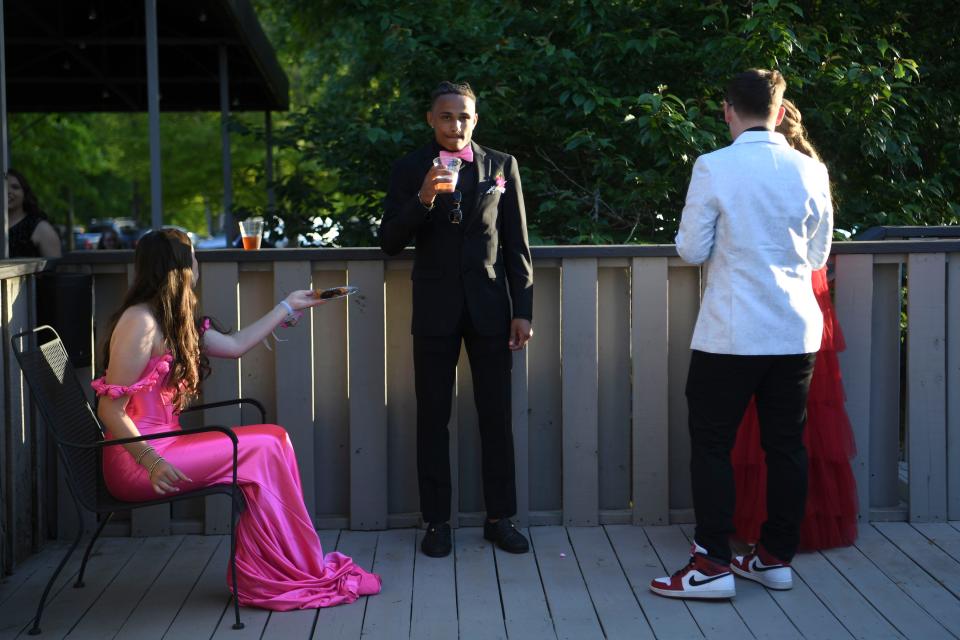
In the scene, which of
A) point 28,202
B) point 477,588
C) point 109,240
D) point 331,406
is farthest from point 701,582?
point 109,240

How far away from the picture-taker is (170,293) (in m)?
3.96

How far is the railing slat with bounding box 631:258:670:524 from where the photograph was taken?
4.92m

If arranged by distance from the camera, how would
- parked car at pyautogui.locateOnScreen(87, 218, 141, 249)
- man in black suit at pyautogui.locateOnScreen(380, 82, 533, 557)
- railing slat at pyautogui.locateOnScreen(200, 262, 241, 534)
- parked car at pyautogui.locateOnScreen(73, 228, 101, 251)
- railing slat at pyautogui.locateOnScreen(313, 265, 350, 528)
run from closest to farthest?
man in black suit at pyautogui.locateOnScreen(380, 82, 533, 557)
railing slat at pyautogui.locateOnScreen(200, 262, 241, 534)
railing slat at pyautogui.locateOnScreen(313, 265, 350, 528)
parked car at pyautogui.locateOnScreen(73, 228, 101, 251)
parked car at pyautogui.locateOnScreen(87, 218, 141, 249)

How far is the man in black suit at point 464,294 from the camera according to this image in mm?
4547

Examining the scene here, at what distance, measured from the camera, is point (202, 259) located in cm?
484

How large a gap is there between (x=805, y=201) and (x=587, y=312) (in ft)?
3.99

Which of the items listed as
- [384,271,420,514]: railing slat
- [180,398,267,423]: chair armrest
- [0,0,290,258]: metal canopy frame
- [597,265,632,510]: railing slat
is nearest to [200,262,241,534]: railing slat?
[180,398,267,423]: chair armrest

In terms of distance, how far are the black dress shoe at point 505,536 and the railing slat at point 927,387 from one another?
1.72 meters

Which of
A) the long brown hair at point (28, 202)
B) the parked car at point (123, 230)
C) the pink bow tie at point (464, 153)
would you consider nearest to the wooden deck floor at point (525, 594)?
the pink bow tie at point (464, 153)

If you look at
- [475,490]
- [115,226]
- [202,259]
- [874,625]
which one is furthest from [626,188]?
[115,226]

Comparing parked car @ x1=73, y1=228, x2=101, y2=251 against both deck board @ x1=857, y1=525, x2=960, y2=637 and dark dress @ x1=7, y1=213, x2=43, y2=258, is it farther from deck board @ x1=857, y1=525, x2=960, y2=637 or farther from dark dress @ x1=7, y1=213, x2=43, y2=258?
deck board @ x1=857, y1=525, x2=960, y2=637

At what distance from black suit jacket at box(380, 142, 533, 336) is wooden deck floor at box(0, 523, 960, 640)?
3.07 ft

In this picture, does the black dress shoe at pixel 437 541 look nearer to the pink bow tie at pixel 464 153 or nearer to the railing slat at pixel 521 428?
the railing slat at pixel 521 428

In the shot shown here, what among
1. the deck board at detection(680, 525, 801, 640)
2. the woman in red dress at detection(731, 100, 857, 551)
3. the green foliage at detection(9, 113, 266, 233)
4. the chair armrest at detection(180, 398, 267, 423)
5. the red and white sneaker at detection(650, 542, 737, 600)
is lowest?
the deck board at detection(680, 525, 801, 640)
